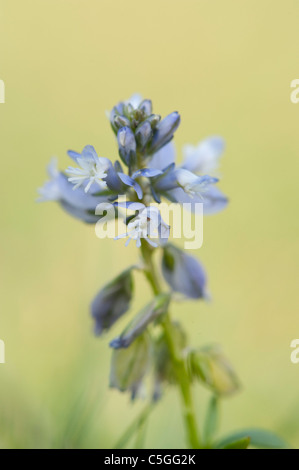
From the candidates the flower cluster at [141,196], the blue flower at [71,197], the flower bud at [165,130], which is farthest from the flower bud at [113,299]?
the flower bud at [165,130]

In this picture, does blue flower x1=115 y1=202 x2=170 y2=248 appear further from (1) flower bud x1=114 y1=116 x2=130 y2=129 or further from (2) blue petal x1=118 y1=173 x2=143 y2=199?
(1) flower bud x1=114 y1=116 x2=130 y2=129

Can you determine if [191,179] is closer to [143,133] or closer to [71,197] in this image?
[143,133]

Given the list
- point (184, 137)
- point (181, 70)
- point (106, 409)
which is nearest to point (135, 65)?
point (181, 70)

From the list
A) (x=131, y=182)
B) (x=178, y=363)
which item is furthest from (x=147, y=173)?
(x=178, y=363)

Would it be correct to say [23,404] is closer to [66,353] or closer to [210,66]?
[66,353]

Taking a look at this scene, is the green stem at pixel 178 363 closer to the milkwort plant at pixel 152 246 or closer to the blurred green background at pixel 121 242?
the milkwort plant at pixel 152 246

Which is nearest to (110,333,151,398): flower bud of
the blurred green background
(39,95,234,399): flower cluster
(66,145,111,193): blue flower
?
(39,95,234,399): flower cluster

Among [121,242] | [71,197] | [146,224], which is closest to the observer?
[146,224]
